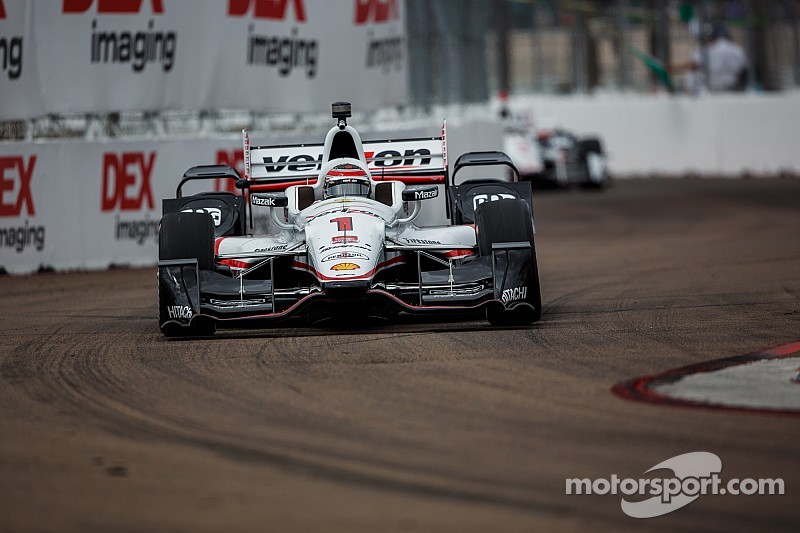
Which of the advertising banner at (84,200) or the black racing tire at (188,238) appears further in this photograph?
the advertising banner at (84,200)

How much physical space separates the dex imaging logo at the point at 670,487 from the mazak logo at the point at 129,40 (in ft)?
32.8

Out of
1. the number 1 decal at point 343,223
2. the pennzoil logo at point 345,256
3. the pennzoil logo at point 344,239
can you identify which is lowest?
the pennzoil logo at point 345,256

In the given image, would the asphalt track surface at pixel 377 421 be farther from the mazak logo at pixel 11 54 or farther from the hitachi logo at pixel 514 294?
the mazak logo at pixel 11 54

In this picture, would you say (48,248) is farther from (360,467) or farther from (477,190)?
(360,467)

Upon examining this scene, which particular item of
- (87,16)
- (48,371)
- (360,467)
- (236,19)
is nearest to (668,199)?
(236,19)

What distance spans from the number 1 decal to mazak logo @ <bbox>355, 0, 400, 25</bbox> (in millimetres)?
8813

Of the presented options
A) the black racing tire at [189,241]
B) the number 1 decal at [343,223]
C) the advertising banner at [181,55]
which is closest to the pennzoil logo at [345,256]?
the number 1 decal at [343,223]

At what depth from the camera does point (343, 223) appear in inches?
360

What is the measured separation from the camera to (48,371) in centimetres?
784

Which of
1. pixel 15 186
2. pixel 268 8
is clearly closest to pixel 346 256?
pixel 15 186

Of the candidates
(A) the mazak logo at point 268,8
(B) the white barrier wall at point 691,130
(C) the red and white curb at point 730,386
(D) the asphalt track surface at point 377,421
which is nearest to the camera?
(D) the asphalt track surface at point 377,421

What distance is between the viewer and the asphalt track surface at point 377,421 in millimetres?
4832

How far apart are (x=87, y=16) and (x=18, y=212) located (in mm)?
2020

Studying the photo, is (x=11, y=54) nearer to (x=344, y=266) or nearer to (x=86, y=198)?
(x=86, y=198)
